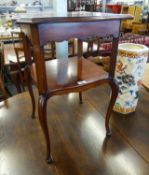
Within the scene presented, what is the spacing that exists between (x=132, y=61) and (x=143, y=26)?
17.8 ft

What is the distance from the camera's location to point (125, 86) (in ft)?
3.80

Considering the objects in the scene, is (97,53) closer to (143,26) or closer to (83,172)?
(83,172)

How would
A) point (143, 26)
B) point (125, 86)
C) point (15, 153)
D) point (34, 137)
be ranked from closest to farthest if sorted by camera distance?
point (15, 153) < point (34, 137) < point (125, 86) < point (143, 26)

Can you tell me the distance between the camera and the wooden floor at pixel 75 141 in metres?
0.86

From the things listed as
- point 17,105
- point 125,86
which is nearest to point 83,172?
point 125,86

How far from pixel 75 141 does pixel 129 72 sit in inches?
20.9

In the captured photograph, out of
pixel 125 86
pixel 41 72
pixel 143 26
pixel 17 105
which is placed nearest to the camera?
pixel 41 72

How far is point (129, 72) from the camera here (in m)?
1.11

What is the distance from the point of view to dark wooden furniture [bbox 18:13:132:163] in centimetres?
67

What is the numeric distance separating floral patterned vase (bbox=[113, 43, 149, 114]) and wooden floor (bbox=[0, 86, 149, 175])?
83mm

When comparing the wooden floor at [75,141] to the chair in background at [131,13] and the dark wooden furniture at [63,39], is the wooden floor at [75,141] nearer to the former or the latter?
the dark wooden furniture at [63,39]

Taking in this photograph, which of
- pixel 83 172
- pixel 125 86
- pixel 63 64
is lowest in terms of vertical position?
pixel 83 172

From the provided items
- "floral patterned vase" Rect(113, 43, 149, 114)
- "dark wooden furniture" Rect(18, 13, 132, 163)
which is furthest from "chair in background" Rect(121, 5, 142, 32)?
"dark wooden furniture" Rect(18, 13, 132, 163)

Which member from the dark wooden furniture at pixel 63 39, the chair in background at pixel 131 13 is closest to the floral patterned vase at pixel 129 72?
the dark wooden furniture at pixel 63 39
